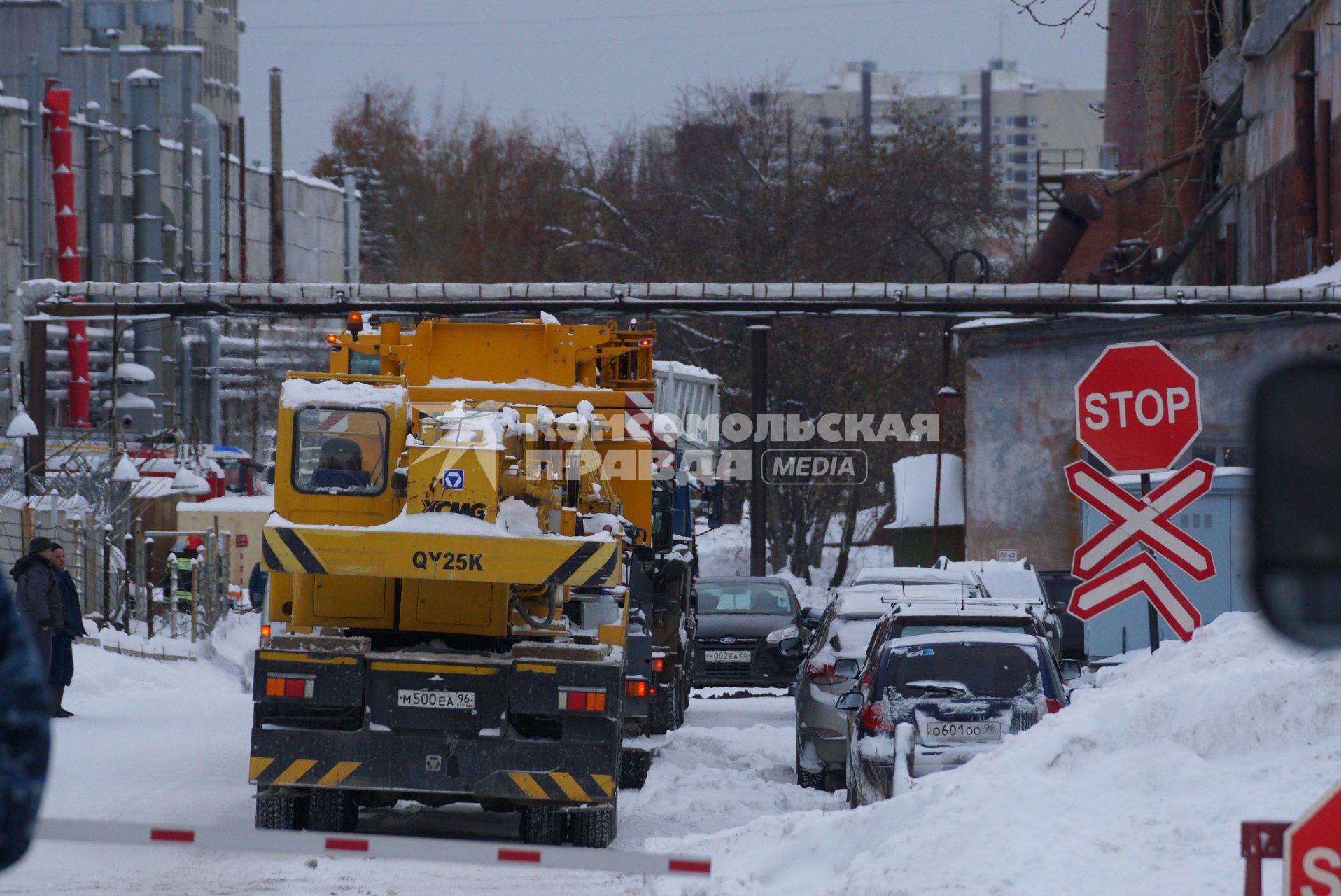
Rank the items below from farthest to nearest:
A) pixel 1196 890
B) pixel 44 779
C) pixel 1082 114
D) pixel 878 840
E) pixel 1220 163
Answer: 1. pixel 1082 114
2. pixel 1220 163
3. pixel 878 840
4. pixel 1196 890
5. pixel 44 779

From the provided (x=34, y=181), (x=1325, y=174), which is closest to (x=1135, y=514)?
(x=1325, y=174)

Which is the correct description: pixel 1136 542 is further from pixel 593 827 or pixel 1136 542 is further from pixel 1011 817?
pixel 1011 817

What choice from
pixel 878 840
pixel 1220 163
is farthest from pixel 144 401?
pixel 878 840

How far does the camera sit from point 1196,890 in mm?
6629

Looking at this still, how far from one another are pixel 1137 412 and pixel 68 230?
34.0 meters

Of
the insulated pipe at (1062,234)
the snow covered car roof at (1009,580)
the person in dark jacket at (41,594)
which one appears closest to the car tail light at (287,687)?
the person in dark jacket at (41,594)

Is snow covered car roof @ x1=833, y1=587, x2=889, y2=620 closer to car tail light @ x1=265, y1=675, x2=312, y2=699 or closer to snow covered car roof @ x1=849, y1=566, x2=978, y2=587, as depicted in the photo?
snow covered car roof @ x1=849, y1=566, x2=978, y2=587

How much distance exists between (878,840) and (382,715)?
3.40 m

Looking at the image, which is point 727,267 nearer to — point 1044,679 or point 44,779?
point 1044,679

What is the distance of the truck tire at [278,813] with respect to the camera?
10.8m

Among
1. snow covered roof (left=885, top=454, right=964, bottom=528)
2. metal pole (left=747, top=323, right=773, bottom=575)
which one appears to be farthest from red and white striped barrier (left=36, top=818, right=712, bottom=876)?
snow covered roof (left=885, top=454, right=964, bottom=528)

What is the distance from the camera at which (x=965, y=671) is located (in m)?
11.0

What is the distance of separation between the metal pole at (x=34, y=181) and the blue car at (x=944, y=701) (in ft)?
113

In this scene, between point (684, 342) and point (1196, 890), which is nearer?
point (1196, 890)
